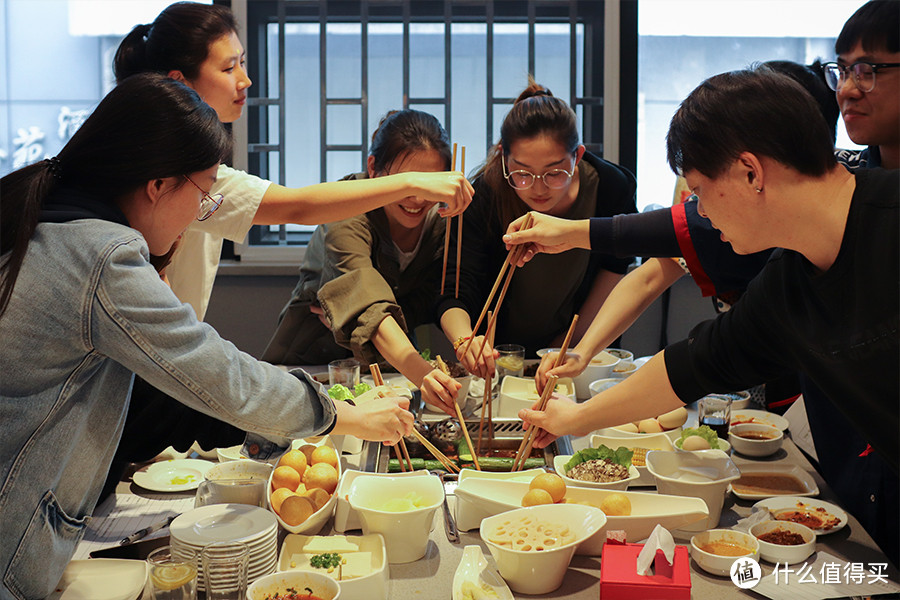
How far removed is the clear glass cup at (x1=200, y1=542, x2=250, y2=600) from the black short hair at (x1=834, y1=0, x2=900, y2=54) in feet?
5.80

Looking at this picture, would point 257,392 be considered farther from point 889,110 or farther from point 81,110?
point 81,110

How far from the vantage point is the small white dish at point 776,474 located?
1816 mm

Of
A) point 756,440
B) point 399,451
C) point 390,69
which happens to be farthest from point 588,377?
point 390,69

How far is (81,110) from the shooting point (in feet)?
14.2

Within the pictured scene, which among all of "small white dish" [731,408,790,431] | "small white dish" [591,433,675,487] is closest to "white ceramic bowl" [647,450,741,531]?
"small white dish" [591,433,675,487]

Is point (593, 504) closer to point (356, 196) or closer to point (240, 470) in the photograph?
point (240, 470)

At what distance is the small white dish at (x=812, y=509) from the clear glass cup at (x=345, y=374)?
1.15 meters

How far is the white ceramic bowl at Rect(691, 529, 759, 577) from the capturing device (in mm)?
1479

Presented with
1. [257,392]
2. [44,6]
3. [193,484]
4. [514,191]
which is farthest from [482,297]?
[44,6]

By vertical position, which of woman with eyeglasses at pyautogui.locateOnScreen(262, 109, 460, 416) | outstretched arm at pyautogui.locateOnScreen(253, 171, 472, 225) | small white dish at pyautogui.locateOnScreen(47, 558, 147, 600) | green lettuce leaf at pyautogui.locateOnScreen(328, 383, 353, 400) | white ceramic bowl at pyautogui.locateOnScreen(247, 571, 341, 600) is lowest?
small white dish at pyautogui.locateOnScreen(47, 558, 147, 600)

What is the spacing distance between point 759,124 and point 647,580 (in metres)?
0.82

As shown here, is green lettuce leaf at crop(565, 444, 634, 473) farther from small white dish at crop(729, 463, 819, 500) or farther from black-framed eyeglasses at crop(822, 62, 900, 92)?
black-framed eyeglasses at crop(822, 62, 900, 92)

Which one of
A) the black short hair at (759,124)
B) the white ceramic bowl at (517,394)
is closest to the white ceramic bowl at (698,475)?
the white ceramic bowl at (517,394)

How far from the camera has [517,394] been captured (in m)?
2.46
